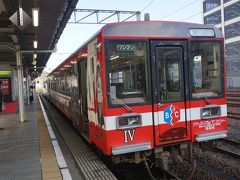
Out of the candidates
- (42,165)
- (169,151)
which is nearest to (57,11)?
(42,165)

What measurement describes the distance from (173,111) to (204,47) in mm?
1379

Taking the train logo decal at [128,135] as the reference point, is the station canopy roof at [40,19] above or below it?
above

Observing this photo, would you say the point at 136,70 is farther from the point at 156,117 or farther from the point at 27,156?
the point at 27,156

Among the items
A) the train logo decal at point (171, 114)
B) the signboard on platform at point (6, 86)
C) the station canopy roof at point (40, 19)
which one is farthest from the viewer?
the signboard on platform at point (6, 86)

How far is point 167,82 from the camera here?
6.18 m

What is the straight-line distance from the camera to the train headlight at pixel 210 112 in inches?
254

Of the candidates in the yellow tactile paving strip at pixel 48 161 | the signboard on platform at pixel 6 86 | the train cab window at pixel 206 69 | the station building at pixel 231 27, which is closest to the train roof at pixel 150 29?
the train cab window at pixel 206 69

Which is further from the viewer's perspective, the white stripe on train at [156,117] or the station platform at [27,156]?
the station platform at [27,156]

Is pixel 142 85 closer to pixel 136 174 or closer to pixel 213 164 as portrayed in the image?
pixel 136 174

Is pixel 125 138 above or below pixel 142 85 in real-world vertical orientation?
below

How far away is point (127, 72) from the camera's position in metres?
5.91

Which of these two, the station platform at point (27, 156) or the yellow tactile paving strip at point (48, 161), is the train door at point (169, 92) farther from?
the station platform at point (27, 156)

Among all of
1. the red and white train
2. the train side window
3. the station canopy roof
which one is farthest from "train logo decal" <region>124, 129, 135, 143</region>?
the station canopy roof

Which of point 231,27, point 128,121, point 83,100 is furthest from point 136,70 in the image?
point 231,27
